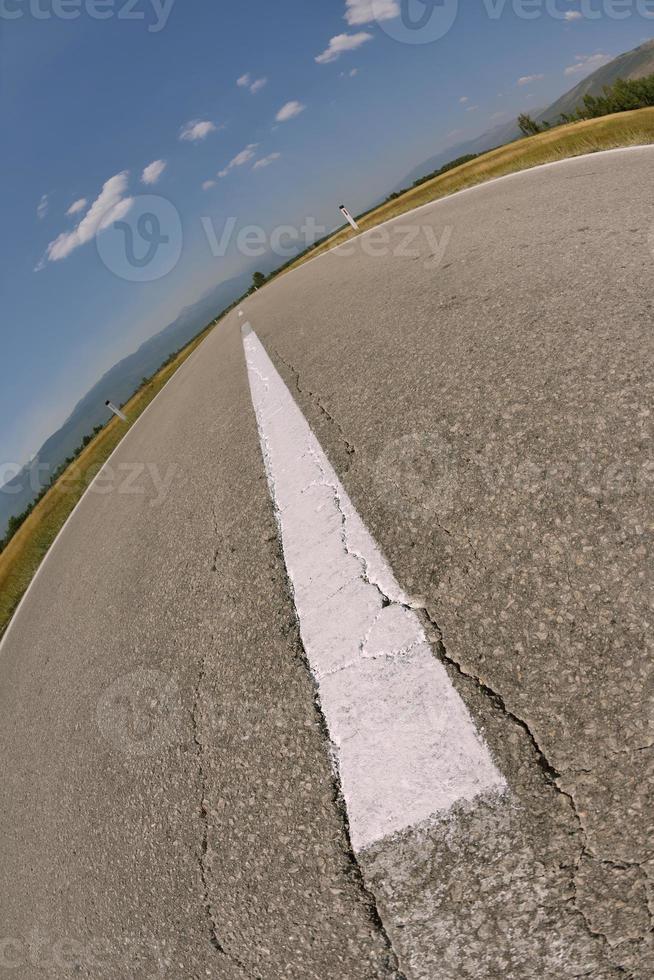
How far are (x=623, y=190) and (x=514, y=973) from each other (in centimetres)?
647

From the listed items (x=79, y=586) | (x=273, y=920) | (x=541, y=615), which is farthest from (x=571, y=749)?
(x=79, y=586)

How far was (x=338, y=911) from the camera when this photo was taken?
4.92 ft

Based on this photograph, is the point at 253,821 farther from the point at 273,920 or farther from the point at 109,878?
the point at 109,878

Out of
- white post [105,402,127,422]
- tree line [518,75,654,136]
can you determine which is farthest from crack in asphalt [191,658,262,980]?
tree line [518,75,654,136]

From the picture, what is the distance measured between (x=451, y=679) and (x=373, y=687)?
31cm

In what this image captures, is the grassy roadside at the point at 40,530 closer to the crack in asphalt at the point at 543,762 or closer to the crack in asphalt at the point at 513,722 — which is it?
the crack in asphalt at the point at 513,722

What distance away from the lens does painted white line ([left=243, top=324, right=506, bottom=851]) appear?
154cm

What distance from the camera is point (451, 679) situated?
174 cm

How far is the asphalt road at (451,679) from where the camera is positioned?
135 cm

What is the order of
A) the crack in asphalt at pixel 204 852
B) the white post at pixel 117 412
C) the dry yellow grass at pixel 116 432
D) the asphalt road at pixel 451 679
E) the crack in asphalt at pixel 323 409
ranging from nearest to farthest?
the asphalt road at pixel 451 679 < the crack in asphalt at pixel 204 852 < the crack in asphalt at pixel 323 409 < the dry yellow grass at pixel 116 432 < the white post at pixel 117 412

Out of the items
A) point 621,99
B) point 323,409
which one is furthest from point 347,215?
point 323,409

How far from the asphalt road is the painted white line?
6 centimetres

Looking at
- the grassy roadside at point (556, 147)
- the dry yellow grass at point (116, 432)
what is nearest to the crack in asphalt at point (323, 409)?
the dry yellow grass at point (116, 432)

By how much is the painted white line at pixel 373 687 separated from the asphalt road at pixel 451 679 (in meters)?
0.06
